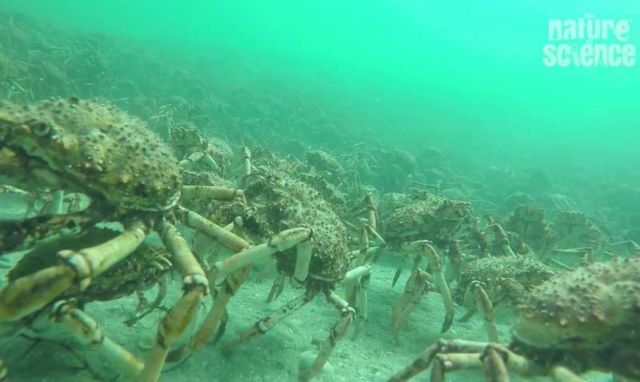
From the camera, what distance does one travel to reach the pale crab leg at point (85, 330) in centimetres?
267

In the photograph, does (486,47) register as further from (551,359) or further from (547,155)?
(551,359)

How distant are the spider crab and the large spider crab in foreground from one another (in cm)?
181

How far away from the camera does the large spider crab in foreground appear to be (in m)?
3.00

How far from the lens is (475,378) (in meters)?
4.81

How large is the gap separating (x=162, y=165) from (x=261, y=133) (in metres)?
18.5

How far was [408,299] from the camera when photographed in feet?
18.4

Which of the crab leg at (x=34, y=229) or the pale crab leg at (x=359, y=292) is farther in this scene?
the pale crab leg at (x=359, y=292)

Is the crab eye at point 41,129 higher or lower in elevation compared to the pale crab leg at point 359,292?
higher

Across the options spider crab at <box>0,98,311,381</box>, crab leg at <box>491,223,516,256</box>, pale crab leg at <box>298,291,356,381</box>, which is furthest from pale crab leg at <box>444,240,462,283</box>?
spider crab at <box>0,98,311,381</box>

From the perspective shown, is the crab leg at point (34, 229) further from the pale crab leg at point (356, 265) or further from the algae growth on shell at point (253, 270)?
the pale crab leg at point (356, 265)

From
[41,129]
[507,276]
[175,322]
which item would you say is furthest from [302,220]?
[507,276]

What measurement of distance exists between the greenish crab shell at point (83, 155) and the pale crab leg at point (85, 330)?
764 mm

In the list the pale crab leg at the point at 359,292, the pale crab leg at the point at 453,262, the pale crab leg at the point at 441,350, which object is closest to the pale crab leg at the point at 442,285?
the pale crab leg at the point at 359,292

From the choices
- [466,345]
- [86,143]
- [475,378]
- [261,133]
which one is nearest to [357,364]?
[475,378]
